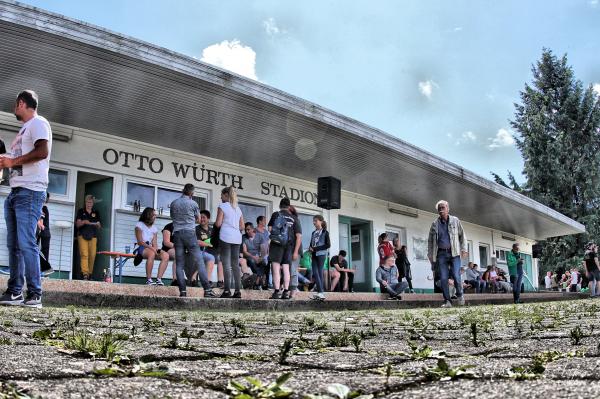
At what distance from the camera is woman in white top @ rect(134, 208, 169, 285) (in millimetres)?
11148

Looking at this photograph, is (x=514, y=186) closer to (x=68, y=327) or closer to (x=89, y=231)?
(x=89, y=231)

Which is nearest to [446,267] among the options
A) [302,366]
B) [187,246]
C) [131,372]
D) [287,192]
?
[187,246]

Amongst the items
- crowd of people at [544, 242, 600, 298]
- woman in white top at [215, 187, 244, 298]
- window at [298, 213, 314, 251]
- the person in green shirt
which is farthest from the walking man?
crowd of people at [544, 242, 600, 298]

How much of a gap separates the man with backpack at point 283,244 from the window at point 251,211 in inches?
239

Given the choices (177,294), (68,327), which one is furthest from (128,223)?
(68,327)

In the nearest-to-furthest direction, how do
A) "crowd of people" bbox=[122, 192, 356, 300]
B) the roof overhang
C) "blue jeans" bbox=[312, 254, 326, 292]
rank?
"crowd of people" bbox=[122, 192, 356, 300] < the roof overhang < "blue jeans" bbox=[312, 254, 326, 292]

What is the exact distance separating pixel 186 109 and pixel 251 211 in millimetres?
4812

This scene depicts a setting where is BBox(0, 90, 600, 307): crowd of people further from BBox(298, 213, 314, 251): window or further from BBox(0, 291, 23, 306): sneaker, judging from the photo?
BBox(298, 213, 314, 251): window

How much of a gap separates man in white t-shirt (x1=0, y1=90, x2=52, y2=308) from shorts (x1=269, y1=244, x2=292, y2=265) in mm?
4660

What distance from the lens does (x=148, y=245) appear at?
36.7 feet

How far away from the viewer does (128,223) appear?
13.9m

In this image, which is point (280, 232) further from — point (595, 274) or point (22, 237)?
point (595, 274)

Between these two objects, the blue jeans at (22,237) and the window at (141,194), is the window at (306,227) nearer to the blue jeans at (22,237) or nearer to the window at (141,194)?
the window at (141,194)

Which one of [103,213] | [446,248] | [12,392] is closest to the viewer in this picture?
[12,392]
